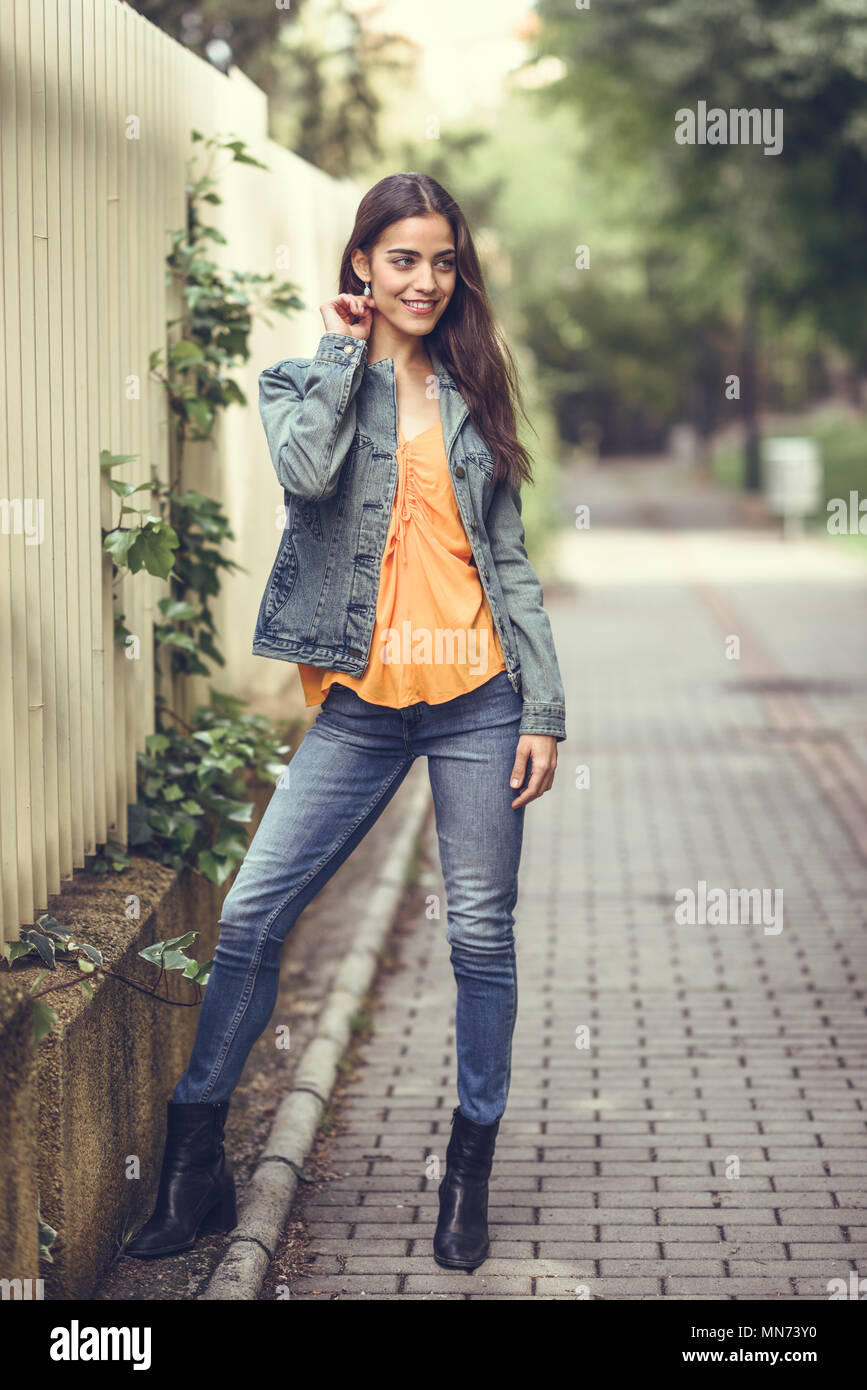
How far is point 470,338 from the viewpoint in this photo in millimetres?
3441

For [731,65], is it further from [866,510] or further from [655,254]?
[655,254]

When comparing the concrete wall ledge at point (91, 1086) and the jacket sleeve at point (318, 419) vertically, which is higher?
the jacket sleeve at point (318, 419)

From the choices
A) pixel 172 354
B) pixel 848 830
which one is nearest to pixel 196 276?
pixel 172 354

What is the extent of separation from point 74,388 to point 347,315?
0.64 metres

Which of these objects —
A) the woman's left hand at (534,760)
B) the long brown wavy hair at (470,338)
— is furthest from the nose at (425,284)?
the woman's left hand at (534,760)

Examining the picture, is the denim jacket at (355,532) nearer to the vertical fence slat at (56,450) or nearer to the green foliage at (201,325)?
the vertical fence slat at (56,450)

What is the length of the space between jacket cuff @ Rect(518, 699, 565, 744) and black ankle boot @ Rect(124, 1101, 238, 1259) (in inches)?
38.5

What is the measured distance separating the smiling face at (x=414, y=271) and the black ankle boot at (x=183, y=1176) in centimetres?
161

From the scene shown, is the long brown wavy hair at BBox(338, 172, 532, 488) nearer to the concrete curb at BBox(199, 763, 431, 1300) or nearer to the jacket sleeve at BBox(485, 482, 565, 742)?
the jacket sleeve at BBox(485, 482, 565, 742)

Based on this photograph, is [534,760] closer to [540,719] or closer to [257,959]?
[540,719]

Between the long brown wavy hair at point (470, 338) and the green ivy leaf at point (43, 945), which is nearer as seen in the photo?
the green ivy leaf at point (43, 945)

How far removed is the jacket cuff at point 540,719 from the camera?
3338mm

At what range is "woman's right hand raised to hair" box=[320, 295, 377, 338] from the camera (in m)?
3.34

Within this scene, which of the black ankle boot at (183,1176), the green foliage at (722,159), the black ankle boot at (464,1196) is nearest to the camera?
the black ankle boot at (183,1176)
